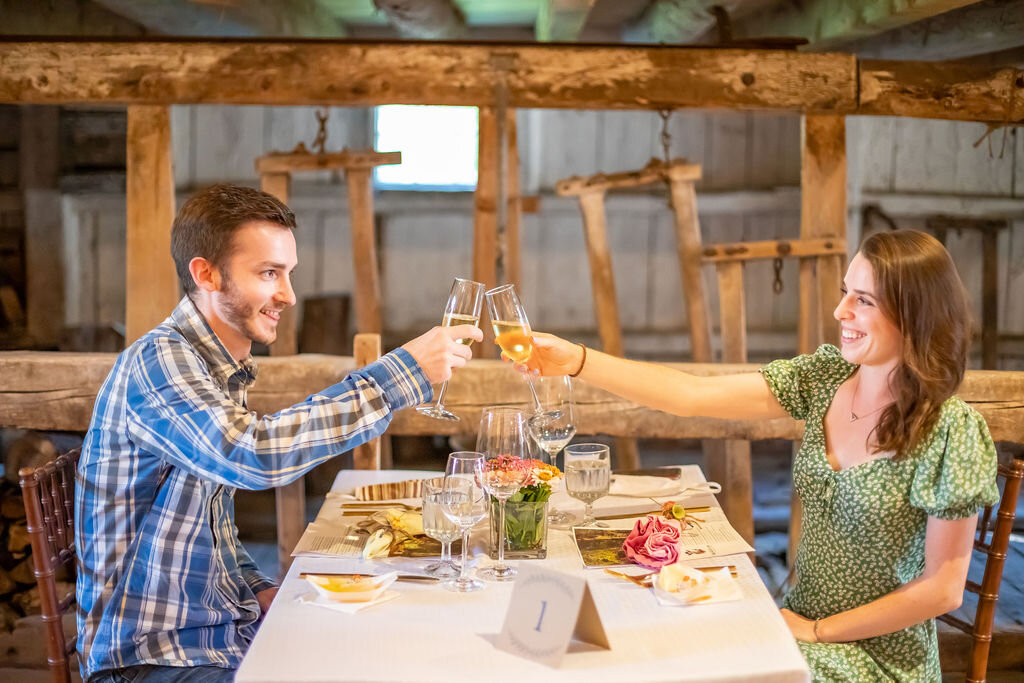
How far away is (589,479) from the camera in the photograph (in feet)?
6.25

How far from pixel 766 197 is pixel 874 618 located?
474cm

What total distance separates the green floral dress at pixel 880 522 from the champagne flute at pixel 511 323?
64cm

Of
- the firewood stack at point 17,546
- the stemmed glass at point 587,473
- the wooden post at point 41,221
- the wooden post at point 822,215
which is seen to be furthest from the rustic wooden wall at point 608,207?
the stemmed glass at point 587,473

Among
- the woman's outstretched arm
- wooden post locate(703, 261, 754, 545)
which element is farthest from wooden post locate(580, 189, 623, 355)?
the woman's outstretched arm

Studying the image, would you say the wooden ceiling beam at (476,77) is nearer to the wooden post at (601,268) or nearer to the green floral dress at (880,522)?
the wooden post at (601,268)

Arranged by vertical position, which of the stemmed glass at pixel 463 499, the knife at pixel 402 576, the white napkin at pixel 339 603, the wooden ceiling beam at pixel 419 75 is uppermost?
the wooden ceiling beam at pixel 419 75

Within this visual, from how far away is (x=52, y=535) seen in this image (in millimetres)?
1991

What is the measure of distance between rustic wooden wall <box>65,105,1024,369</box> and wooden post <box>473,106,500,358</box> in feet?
9.04

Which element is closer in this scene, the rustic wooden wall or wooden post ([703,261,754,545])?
wooden post ([703,261,754,545])

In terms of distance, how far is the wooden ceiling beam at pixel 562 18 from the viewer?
→ 3.99 meters

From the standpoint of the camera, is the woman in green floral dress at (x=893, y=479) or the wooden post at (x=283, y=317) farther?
the wooden post at (x=283, y=317)

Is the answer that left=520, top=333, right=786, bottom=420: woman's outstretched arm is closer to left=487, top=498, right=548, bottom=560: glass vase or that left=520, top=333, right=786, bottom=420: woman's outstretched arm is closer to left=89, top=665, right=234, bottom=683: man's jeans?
left=487, top=498, right=548, bottom=560: glass vase

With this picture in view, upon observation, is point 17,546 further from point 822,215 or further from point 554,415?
point 822,215

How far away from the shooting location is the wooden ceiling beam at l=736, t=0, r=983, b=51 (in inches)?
148
